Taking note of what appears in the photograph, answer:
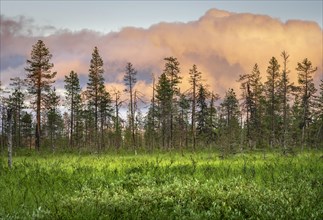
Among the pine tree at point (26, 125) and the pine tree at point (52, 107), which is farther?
the pine tree at point (26, 125)

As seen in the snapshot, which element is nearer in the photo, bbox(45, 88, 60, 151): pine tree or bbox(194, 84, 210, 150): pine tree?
bbox(45, 88, 60, 151): pine tree

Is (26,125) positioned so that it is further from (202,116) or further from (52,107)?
(202,116)

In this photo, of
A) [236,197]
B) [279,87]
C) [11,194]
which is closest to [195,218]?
[236,197]

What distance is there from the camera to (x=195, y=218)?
6918 millimetres

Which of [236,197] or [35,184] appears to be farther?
[35,184]

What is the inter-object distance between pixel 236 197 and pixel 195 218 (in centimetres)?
231

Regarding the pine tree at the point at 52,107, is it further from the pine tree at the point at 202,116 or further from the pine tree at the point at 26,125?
the pine tree at the point at 202,116

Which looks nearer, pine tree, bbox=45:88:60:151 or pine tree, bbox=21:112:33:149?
pine tree, bbox=45:88:60:151

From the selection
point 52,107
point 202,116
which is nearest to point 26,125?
point 52,107

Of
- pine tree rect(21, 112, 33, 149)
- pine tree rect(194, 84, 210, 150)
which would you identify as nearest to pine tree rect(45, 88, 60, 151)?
pine tree rect(21, 112, 33, 149)

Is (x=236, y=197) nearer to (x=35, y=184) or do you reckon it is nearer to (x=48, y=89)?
(x=35, y=184)

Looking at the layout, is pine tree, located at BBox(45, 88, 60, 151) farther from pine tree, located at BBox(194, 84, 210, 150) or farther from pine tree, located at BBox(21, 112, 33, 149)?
pine tree, located at BBox(194, 84, 210, 150)

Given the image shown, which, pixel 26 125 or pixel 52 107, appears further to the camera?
pixel 26 125

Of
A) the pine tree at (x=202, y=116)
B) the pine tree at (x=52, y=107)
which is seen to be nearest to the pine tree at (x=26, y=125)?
the pine tree at (x=52, y=107)
